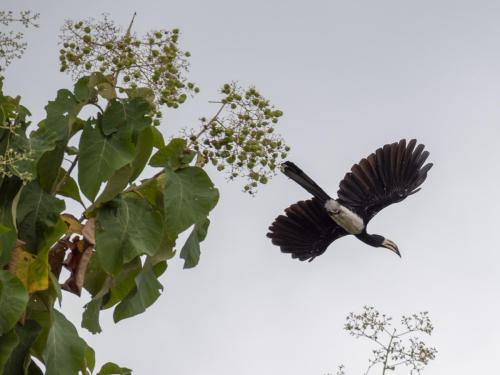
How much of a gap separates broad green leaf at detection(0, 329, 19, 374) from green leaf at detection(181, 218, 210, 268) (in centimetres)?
92

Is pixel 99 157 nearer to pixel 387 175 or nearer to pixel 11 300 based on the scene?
pixel 11 300

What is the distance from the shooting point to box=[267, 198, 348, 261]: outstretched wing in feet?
27.5

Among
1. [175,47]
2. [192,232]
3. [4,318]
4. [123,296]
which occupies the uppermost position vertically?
[175,47]

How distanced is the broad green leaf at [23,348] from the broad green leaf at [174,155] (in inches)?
34.4

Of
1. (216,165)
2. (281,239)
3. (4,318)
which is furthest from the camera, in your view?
(281,239)

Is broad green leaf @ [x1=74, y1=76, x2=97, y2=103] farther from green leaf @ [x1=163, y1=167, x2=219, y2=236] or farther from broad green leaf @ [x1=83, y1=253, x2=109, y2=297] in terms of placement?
broad green leaf @ [x1=83, y1=253, x2=109, y2=297]

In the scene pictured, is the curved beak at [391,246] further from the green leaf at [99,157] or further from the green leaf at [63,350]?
the green leaf at [63,350]

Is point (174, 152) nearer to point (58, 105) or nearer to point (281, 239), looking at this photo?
point (58, 105)

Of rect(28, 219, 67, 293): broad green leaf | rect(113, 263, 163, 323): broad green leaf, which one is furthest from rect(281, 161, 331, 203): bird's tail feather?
rect(28, 219, 67, 293): broad green leaf

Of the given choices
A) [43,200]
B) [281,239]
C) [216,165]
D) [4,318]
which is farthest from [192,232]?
[281,239]

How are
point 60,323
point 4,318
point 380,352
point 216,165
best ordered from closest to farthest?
point 4,318, point 60,323, point 216,165, point 380,352

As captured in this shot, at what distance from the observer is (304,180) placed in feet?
24.7

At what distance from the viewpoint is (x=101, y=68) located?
4.55 metres

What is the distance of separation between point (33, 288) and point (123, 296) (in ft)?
2.10
